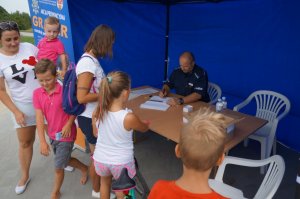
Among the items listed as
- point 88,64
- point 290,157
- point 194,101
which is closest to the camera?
point 88,64

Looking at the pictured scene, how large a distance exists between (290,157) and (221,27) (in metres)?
2.14

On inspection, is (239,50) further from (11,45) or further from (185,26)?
(11,45)

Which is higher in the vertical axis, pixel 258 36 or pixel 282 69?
pixel 258 36

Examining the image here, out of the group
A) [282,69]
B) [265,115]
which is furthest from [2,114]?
[282,69]

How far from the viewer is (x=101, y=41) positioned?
188 cm

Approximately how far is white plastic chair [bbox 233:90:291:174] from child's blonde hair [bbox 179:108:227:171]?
2049mm

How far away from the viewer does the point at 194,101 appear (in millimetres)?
2893

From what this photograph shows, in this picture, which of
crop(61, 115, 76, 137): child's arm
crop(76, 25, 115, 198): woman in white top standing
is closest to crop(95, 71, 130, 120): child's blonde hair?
crop(76, 25, 115, 198): woman in white top standing

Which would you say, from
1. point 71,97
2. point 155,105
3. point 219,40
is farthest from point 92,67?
point 219,40

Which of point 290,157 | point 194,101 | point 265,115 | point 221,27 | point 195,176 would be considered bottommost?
point 290,157

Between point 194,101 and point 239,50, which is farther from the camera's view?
point 239,50

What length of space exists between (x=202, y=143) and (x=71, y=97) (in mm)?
1294

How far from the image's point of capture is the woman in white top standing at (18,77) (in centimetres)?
211

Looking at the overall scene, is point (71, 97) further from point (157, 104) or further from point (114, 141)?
point (157, 104)
